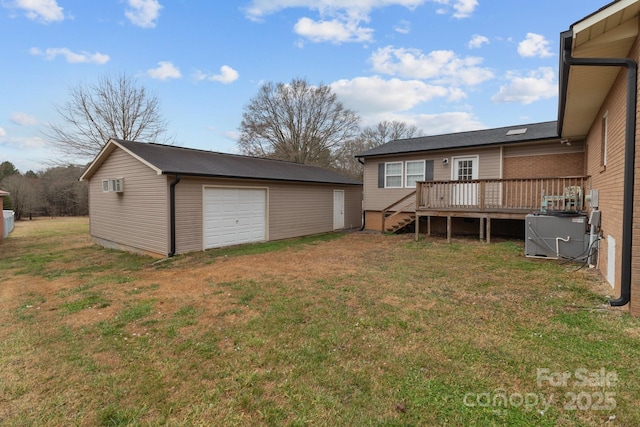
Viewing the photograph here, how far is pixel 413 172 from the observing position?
1273cm

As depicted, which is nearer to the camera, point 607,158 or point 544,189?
point 607,158

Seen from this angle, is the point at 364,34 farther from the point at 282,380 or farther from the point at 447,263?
the point at 282,380

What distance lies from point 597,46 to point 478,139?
26.2ft

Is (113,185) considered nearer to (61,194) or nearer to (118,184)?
(118,184)

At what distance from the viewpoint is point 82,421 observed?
215cm

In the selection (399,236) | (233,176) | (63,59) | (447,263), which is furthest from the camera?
(63,59)

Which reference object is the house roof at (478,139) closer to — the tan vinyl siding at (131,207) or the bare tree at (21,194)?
the tan vinyl siding at (131,207)

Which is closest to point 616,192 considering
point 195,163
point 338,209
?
point 195,163

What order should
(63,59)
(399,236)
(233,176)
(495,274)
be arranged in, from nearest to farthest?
1. (495,274)
2. (233,176)
3. (399,236)
4. (63,59)

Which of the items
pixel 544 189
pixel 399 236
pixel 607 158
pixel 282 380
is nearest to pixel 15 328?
pixel 282 380

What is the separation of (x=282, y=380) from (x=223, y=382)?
505mm

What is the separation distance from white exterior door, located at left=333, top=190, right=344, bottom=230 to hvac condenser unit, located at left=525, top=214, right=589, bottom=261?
8.93m

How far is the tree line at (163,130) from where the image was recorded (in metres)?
18.9

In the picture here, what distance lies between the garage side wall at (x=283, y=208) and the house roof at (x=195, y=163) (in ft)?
1.05
